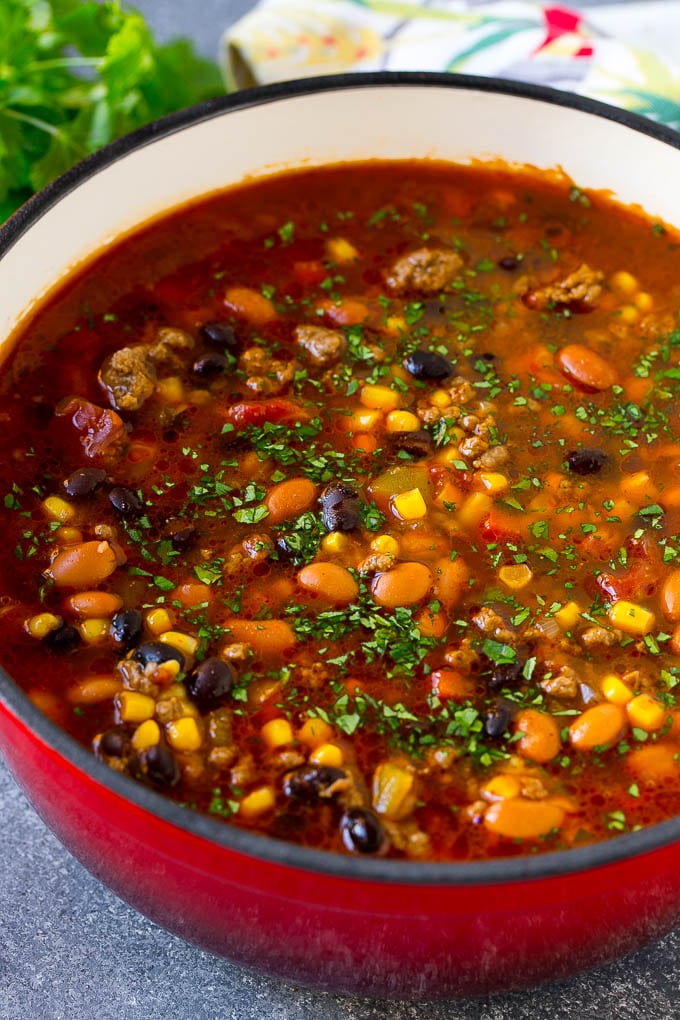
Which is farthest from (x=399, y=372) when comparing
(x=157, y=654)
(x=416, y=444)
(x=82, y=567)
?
(x=157, y=654)

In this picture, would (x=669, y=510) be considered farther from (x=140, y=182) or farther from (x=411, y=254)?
(x=140, y=182)

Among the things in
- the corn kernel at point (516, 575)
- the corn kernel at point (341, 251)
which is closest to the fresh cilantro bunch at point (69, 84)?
the corn kernel at point (341, 251)

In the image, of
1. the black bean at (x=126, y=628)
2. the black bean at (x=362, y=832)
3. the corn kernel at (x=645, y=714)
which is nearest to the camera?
the black bean at (x=362, y=832)

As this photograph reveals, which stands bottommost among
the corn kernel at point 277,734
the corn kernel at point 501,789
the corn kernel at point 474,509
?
the corn kernel at point 501,789

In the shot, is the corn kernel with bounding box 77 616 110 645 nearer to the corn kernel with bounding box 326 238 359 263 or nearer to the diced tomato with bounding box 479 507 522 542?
the diced tomato with bounding box 479 507 522 542

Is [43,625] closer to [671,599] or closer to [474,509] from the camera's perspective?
[474,509]

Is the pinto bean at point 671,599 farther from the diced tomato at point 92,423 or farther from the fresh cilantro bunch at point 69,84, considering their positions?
the fresh cilantro bunch at point 69,84
